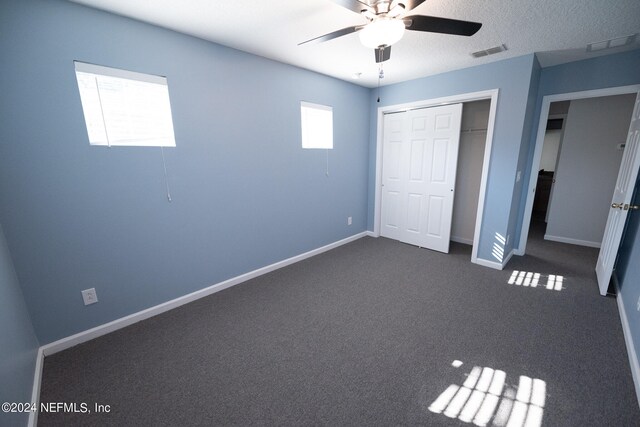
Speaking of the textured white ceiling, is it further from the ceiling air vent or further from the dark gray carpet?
the dark gray carpet

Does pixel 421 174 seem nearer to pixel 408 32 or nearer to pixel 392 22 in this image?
pixel 408 32

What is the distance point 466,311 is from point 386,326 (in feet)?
2.60

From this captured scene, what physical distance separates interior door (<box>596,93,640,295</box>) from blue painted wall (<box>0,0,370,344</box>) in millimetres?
3104

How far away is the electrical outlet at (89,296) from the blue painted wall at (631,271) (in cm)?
381

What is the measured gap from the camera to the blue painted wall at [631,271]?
1780mm

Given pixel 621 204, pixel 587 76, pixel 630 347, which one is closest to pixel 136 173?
pixel 630 347

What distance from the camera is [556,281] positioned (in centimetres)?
274

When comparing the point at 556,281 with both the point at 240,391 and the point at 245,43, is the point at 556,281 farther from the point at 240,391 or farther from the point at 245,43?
the point at 245,43

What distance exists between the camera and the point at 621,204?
2338 millimetres

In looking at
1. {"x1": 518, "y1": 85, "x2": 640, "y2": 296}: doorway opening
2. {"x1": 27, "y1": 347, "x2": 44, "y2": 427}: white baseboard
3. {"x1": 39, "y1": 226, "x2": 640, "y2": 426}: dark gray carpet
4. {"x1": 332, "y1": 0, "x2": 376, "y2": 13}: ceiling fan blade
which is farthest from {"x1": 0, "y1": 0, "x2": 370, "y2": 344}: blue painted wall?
{"x1": 518, "y1": 85, "x2": 640, "y2": 296}: doorway opening

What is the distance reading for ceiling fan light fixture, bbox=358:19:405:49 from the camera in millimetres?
1348

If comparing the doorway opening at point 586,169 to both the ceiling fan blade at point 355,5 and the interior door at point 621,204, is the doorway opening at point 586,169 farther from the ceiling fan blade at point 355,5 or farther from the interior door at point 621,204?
the ceiling fan blade at point 355,5

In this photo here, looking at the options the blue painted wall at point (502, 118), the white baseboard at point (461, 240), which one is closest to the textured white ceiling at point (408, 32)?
the blue painted wall at point (502, 118)

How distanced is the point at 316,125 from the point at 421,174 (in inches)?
66.9
